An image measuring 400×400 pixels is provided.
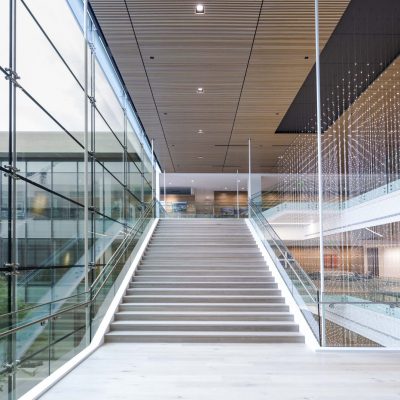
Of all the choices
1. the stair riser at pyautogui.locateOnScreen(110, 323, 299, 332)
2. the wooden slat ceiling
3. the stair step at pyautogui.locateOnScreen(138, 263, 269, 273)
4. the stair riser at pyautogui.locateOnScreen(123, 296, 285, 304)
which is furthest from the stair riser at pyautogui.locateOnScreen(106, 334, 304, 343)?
the wooden slat ceiling

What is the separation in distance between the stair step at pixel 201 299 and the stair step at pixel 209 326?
44.4 inches

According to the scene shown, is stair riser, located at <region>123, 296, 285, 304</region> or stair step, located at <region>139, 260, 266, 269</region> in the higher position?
stair step, located at <region>139, 260, 266, 269</region>

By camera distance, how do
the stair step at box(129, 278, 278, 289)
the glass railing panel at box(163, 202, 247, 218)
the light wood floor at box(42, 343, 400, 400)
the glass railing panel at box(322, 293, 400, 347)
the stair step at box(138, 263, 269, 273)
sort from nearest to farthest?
the light wood floor at box(42, 343, 400, 400)
the glass railing panel at box(322, 293, 400, 347)
the stair step at box(129, 278, 278, 289)
the stair step at box(138, 263, 269, 273)
the glass railing panel at box(163, 202, 247, 218)

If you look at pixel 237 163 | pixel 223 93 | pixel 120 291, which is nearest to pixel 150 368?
pixel 120 291

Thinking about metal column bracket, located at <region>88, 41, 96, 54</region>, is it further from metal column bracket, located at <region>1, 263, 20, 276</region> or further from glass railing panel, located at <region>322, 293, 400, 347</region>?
glass railing panel, located at <region>322, 293, 400, 347</region>

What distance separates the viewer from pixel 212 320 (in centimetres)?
944

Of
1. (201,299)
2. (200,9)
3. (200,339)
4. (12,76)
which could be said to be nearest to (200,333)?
(200,339)

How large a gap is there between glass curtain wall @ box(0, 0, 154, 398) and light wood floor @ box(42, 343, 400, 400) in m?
0.57

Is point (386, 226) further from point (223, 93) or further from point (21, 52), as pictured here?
point (21, 52)

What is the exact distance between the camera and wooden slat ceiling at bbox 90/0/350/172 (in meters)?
9.08

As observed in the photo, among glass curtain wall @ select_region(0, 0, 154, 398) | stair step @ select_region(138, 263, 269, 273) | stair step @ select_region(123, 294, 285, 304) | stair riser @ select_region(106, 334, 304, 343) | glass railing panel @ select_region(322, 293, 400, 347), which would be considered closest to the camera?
glass curtain wall @ select_region(0, 0, 154, 398)

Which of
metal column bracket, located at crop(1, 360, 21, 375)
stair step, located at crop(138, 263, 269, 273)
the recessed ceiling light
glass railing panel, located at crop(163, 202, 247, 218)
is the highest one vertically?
the recessed ceiling light

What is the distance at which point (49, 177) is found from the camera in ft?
28.7

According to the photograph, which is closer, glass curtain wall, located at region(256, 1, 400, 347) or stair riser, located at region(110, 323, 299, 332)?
stair riser, located at region(110, 323, 299, 332)
